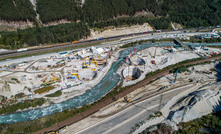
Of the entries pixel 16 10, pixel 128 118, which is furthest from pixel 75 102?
pixel 16 10

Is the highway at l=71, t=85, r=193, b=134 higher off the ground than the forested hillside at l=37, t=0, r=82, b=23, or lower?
lower

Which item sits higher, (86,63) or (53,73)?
(86,63)

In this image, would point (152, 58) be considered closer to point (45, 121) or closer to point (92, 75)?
point (92, 75)

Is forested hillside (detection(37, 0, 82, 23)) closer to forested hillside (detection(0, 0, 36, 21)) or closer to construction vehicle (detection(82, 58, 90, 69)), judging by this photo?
forested hillside (detection(0, 0, 36, 21))

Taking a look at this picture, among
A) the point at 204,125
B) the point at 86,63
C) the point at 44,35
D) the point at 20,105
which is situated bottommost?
the point at 204,125

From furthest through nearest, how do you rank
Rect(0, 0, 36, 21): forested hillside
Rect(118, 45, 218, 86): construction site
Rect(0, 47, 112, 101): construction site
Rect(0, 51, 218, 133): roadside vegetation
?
Rect(0, 0, 36, 21): forested hillside
Rect(118, 45, 218, 86): construction site
Rect(0, 47, 112, 101): construction site
Rect(0, 51, 218, 133): roadside vegetation

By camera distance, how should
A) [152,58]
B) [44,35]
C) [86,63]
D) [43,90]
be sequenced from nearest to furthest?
[43,90], [86,63], [152,58], [44,35]

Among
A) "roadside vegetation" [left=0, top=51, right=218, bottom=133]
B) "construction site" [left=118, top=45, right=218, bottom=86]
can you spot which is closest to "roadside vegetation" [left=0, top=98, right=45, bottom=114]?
"roadside vegetation" [left=0, top=51, right=218, bottom=133]

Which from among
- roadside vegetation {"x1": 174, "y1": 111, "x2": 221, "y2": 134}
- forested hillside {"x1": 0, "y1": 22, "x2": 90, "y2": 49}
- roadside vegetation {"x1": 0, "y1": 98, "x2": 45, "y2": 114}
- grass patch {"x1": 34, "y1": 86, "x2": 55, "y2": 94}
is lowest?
roadside vegetation {"x1": 174, "y1": 111, "x2": 221, "y2": 134}

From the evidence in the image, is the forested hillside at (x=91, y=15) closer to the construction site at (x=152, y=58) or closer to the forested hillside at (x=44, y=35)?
the forested hillside at (x=44, y=35)

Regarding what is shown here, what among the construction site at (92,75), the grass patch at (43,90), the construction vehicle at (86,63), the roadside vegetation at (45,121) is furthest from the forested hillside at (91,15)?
the roadside vegetation at (45,121)
